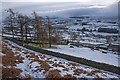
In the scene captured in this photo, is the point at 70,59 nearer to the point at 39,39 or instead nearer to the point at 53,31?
the point at 39,39

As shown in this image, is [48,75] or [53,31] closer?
[48,75]

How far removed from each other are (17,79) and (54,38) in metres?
44.8

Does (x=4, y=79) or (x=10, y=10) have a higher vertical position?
(x=10, y=10)

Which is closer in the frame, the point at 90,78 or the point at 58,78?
the point at 58,78

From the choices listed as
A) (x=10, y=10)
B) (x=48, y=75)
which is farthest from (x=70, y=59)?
(x=10, y=10)

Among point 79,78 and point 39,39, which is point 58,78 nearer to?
point 79,78

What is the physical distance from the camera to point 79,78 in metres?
17.1

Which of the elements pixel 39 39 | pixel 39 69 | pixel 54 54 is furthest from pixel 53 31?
pixel 39 69

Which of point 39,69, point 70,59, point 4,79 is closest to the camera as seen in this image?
point 4,79

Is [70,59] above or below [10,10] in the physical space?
below

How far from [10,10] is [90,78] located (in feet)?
157

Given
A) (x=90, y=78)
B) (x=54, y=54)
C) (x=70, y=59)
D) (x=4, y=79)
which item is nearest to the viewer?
(x=4, y=79)

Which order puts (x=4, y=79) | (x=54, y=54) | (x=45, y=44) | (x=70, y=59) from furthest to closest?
1. (x=45, y=44)
2. (x=54, y=54)
3. (x=70, y=59)
4. (x=4, y=79)

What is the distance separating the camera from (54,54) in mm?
31578
